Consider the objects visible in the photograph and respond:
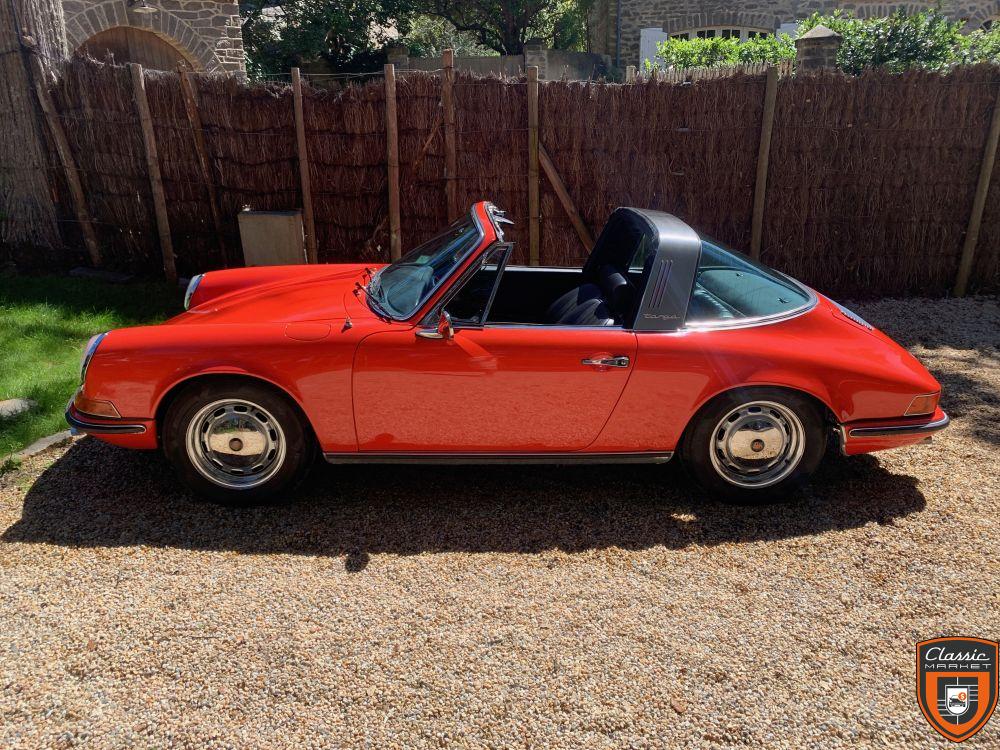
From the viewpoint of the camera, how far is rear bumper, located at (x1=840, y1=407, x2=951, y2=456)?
3.59 m

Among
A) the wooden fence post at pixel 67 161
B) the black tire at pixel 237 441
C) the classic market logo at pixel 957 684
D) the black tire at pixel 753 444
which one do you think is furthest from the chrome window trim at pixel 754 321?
the wooden fence post at pixel 67 161

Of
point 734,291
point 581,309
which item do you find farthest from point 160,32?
point 734,291

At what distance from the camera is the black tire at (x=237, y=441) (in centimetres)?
344

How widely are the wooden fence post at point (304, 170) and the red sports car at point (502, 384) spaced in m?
3.75

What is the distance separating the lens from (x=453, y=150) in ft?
22.9

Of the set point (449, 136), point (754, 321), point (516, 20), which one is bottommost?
point (754, 321)

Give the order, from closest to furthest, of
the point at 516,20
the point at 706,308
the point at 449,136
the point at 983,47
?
the point at 706,308
the point at 449,136
the point at 983,47
the point at 516,20

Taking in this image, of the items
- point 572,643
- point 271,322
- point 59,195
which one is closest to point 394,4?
point 59,195

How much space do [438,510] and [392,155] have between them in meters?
4.31

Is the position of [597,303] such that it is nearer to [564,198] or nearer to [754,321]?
[754,321]

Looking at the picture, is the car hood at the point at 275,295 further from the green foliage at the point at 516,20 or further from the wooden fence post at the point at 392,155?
the green foliage at the point at 516,20

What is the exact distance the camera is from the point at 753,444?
3648 millimetres

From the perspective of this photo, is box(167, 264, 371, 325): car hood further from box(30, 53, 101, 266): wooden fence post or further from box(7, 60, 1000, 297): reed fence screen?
box(30, 53, 101, 266): wooden fence post

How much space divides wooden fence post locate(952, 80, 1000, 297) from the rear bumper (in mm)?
4782
